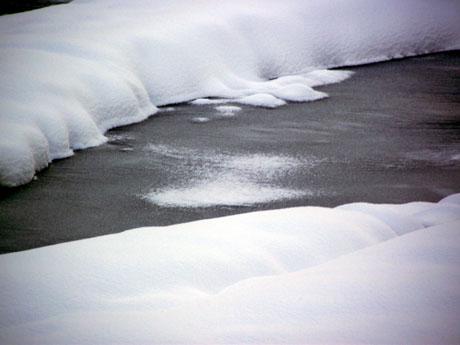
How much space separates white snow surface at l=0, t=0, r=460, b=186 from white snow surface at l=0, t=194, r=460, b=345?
1360 millimetres

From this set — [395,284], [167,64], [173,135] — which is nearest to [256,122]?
[173,135]

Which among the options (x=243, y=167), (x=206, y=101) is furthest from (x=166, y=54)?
(x=243, y=167)

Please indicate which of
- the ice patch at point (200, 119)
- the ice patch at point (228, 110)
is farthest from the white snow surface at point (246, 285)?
the ice patch at point (228, 110)

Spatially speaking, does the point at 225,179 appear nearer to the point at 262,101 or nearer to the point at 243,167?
the point at 243,167

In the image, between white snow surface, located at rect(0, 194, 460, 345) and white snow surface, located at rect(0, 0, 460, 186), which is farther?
white snow surface, located at rect(0, 0, 460, 186)

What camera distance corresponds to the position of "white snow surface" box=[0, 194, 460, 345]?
131 cm

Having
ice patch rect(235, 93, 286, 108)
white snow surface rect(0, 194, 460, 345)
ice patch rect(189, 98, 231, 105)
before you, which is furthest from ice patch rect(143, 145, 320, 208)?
ice patch rect(235, 93, 286, 108)

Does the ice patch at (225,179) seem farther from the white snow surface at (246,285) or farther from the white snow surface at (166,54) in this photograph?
the white snow surface at (246,285)

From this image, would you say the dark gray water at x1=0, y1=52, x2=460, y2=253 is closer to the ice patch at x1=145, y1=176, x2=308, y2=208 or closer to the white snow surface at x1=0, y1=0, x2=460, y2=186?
the ice patch at x1=145, y1=176, x2=308, y2=208

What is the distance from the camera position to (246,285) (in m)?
1.54

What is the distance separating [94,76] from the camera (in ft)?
12.9

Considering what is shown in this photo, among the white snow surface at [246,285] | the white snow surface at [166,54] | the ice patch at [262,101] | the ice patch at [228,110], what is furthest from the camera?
the ice patch at [262,101]

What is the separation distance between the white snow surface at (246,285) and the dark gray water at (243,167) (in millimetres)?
652

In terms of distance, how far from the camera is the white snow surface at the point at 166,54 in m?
3.47
